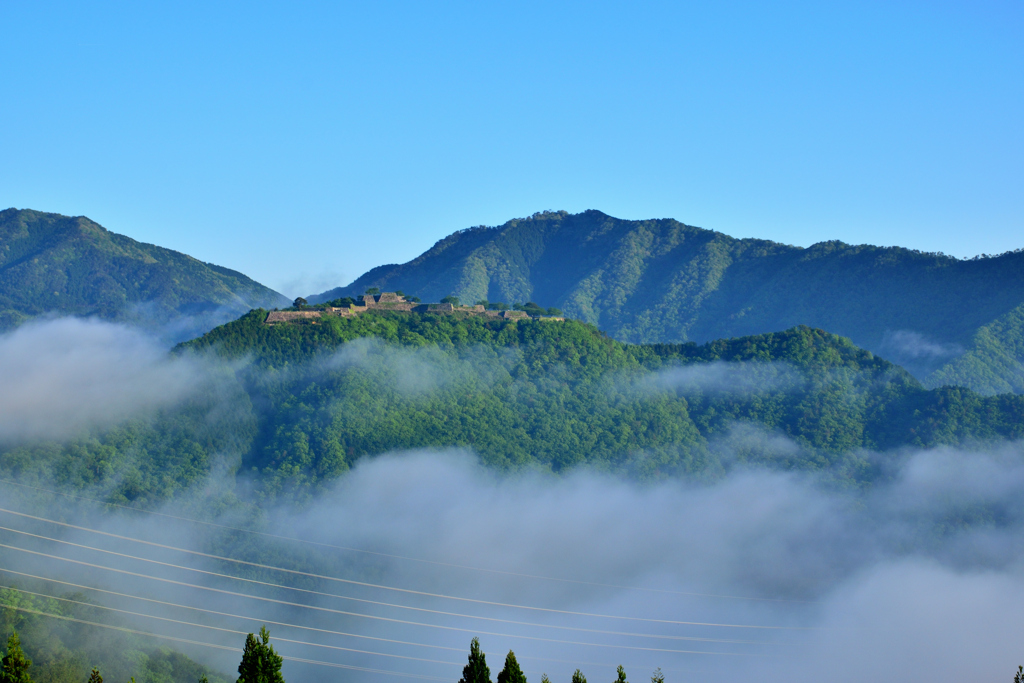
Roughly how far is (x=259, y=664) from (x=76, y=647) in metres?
29.9

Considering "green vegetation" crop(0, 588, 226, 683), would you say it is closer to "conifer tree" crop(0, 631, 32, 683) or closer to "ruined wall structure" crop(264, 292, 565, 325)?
"conifer tree" crop(0, 631, 32, 683)

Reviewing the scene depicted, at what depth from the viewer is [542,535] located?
415 feet

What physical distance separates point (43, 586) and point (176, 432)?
34.9 meters

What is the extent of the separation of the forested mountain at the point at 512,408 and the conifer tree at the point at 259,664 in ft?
192

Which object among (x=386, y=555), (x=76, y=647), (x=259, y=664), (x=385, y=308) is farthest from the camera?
(x=385, y=308)

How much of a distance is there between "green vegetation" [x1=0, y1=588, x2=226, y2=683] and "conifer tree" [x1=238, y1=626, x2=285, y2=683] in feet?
74.4

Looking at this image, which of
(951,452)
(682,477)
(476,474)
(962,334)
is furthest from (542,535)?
(962,334)

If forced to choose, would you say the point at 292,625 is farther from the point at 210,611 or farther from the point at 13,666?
the point at 13,666

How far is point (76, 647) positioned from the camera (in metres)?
72.3

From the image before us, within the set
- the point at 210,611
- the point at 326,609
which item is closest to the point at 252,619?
the point at 210,611

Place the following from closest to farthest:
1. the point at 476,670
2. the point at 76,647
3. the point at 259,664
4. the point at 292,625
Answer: the point at 259,664 → the point at 476,670 → the point at 76,647 → the point at 292,625

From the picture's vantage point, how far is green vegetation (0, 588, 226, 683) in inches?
2667

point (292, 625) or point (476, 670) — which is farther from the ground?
point (292, 625)

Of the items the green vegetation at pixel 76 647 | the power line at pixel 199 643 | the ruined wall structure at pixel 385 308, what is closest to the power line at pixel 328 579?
the power line at pixel 199 643
